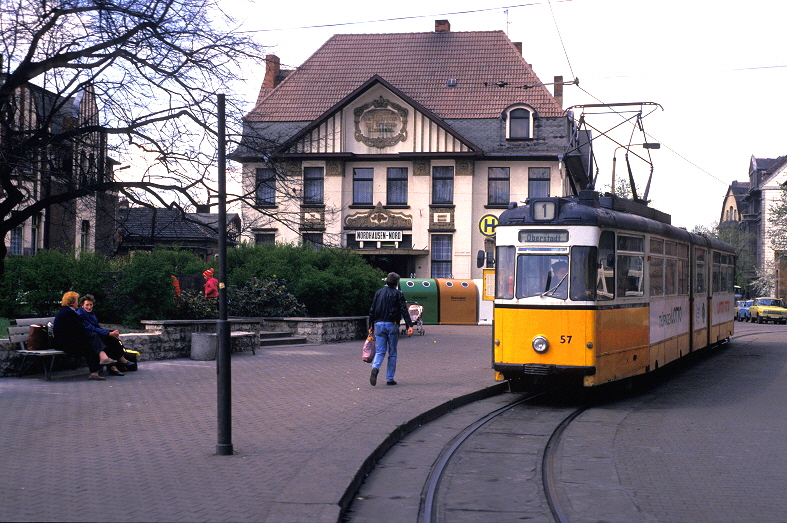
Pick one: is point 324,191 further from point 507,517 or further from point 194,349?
point 507,517

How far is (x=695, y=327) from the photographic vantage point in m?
19.9

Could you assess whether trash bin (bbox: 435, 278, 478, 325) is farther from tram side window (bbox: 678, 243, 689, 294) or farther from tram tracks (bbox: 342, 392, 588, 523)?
tram tracks (bbox: 342, 392, 588, 523)

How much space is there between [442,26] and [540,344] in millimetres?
36197

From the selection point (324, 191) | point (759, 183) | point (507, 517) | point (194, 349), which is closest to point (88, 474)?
point (507, 517)

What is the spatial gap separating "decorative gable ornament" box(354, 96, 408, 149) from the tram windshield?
2819 cm

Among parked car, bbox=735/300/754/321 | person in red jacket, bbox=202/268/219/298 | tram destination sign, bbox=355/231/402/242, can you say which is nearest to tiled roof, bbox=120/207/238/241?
person in red jacket, bbox=202/268/219/298

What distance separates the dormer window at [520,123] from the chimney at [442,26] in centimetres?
726

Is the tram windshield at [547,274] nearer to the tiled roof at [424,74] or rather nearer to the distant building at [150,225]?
the distant building at [150,225]

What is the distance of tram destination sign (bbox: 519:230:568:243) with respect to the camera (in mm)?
13508

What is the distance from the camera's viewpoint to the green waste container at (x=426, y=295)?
36156 millimetres

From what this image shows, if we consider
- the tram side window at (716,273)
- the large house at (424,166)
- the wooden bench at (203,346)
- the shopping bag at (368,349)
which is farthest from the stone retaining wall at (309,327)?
the large house at (424,166)

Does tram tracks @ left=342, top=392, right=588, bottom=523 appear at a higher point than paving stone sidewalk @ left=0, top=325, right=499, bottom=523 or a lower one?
lower

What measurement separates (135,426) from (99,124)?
32.8 feet

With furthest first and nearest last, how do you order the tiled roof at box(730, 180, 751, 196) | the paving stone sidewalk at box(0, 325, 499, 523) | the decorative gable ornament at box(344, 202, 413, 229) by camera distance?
the tiled roof at box(730, 180, 751, 196) → the decorative gable ornament at box(344, 202, 413, 229) → the paving stone sidewalk at box(0, 325, 499, 523)
